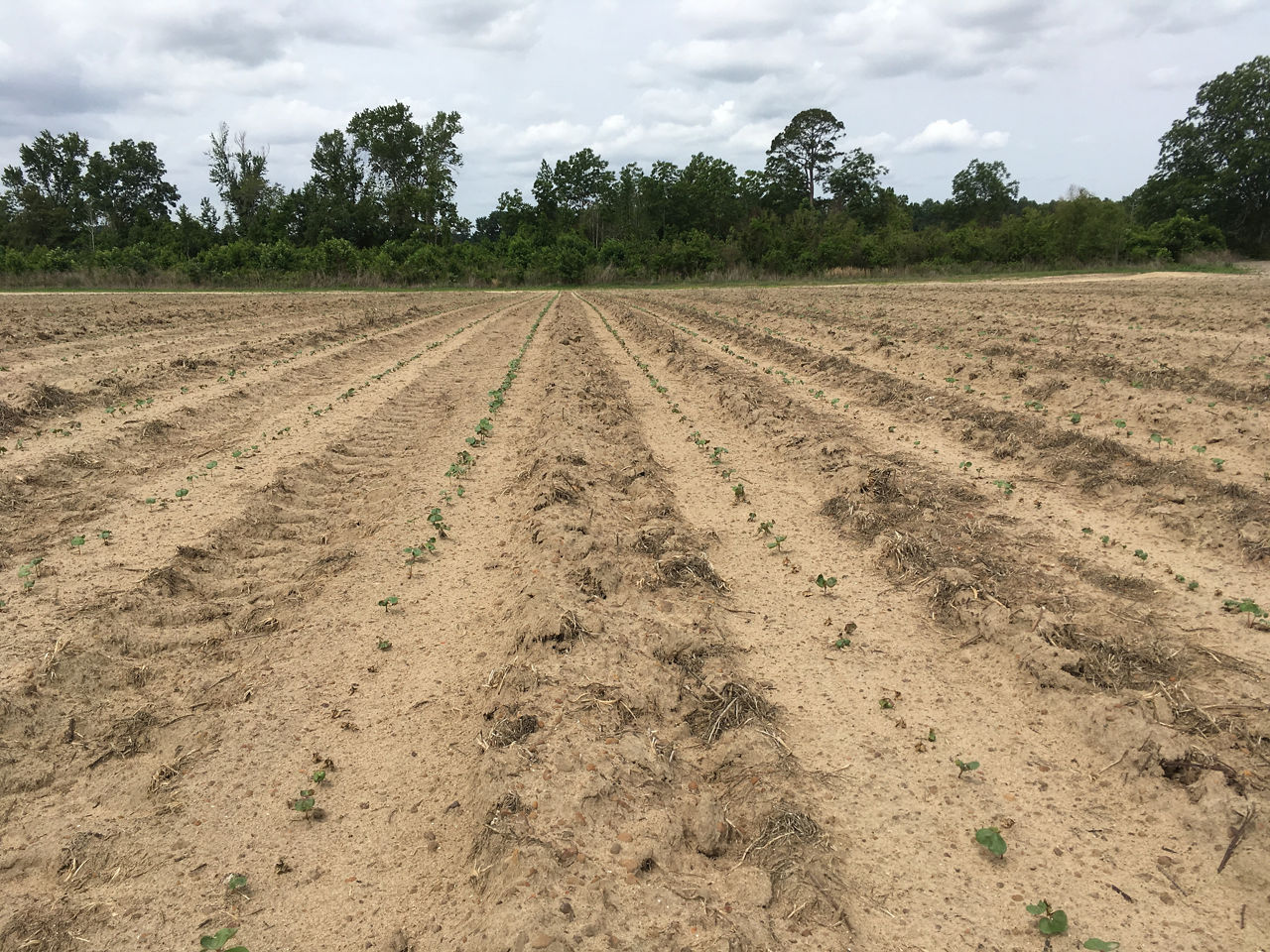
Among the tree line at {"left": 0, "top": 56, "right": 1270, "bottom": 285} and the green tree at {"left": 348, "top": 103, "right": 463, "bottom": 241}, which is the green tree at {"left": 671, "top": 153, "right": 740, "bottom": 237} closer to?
the tree line at {"left": 0, "top": 56, "right": 1270, "bottom": 285}

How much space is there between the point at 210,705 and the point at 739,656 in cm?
342

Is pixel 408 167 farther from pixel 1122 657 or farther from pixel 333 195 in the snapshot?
pixel 1122 657

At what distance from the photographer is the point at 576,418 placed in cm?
1091

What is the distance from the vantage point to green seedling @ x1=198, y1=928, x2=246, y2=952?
2.83m

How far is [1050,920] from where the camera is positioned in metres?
2.98

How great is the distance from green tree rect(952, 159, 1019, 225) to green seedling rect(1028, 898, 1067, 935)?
300 ft

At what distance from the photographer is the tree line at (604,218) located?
165 feet

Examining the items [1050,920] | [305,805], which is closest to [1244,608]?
[1050,920]

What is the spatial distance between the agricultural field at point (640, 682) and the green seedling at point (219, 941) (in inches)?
3.5

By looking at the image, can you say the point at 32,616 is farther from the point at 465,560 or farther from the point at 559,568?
the point at 559,568

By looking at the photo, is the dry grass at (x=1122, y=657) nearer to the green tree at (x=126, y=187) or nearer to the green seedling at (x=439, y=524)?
the green seedling at (x=439, y=524)

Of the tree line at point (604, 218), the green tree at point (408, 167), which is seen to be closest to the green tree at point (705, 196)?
the tree line at point (604, 218)

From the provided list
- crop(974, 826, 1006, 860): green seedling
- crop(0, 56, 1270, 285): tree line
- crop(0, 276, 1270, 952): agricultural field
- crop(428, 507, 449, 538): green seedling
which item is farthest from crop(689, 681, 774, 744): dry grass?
crop(0, 56, 1270, 285): tree line

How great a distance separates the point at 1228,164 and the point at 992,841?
77.3m
